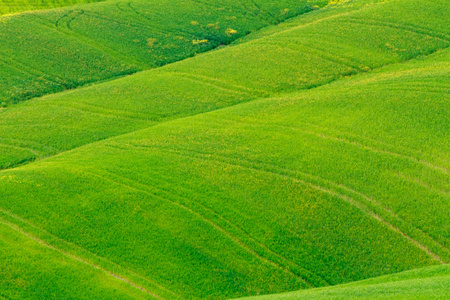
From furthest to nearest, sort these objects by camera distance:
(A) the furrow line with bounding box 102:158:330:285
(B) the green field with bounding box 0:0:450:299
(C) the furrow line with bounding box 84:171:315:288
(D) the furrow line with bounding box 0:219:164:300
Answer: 1. (A) the furrow line with bounding box 102:158:330:285
2. (C) the furrow line with bounding box 84:171:315:288
3. (B) the green field with bounding box 0:0:450:299
4. (D) the furrow line with bounding box 0:219:164:300

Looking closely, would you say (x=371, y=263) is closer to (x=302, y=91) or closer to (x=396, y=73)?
(x=302, y=91)

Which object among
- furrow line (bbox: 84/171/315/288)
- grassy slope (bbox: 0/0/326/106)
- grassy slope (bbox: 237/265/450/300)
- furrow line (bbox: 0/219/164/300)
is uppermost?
grassy slope (bbox: 0/0/326/106)

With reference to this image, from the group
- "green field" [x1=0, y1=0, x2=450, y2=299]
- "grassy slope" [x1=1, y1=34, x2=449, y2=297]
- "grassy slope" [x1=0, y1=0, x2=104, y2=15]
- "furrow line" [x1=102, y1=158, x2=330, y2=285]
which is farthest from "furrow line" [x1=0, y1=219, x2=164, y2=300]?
"grassy slope" [x1=0, y1=0, x2=104, y2=15]

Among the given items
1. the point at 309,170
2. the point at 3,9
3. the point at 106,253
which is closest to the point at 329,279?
the point at 309,170

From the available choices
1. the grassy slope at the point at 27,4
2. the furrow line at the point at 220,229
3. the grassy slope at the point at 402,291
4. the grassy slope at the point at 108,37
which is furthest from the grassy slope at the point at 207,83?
the grassy slope at the point at 27,4

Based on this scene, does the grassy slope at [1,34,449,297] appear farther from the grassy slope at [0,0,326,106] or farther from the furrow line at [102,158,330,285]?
the grassy slope at [0,0,326,106]

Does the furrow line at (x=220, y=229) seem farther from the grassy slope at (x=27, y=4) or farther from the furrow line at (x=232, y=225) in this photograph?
the grassy slope at (x=27, y=4)
